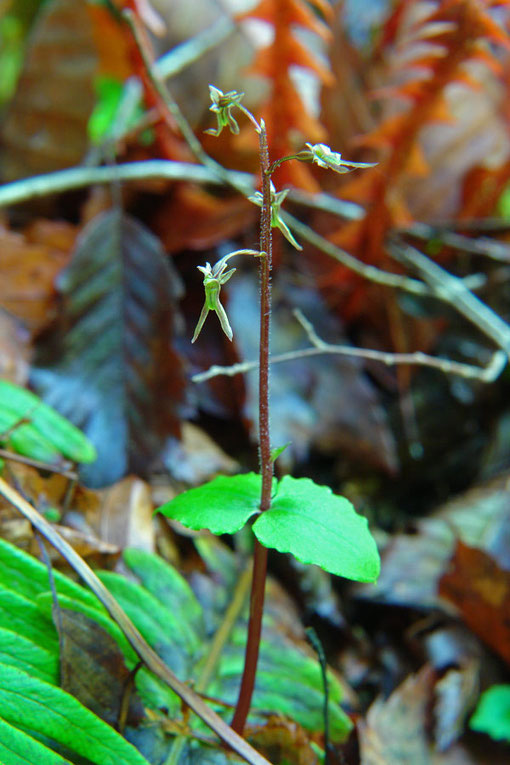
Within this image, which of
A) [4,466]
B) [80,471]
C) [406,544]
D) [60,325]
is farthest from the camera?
[406,544]

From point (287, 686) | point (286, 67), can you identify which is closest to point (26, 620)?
point (287, 686)

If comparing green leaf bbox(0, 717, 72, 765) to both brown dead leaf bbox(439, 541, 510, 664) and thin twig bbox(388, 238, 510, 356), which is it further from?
thin twig bbox(388, 238, 510, 356)

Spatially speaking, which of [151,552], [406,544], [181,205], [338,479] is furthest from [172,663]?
[181,205]

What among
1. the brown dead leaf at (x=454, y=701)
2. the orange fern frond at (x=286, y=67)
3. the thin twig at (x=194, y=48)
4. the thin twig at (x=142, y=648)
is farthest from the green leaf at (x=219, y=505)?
the thin twig at (x=194, y=48)

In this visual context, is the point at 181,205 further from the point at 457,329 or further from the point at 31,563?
the point at 31,563

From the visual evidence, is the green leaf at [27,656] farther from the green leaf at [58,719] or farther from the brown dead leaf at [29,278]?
the brown dead leaf at [29,278]

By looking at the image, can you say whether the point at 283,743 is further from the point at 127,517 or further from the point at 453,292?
the point at 453,292
